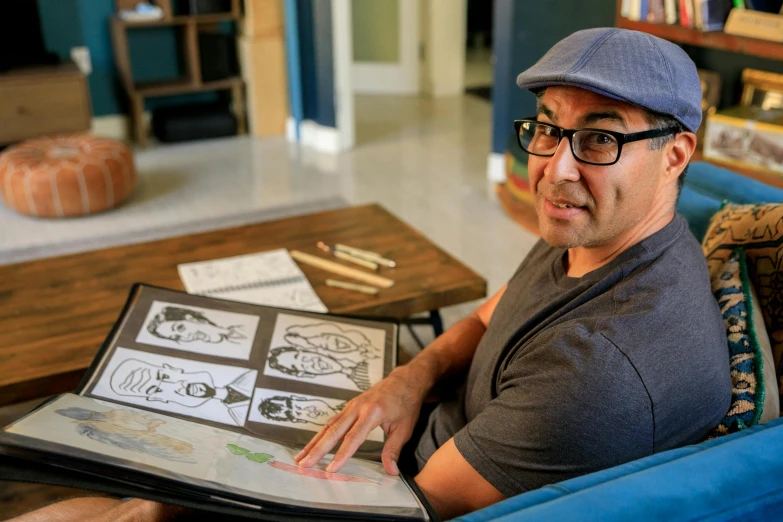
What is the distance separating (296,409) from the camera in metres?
1.25

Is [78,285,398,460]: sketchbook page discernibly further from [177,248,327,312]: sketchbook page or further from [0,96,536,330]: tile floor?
[0,96,536,330]: tile floor

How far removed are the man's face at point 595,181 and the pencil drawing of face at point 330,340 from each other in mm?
519

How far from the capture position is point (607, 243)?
1.01m

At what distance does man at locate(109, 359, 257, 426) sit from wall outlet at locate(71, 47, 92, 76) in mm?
3783

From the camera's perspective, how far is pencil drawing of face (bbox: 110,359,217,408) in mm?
1196

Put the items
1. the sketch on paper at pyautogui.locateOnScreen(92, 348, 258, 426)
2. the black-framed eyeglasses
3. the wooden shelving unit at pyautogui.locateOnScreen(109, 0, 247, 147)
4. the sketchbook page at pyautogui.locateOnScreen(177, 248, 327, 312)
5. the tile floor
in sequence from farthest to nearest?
the wooden shelving unit at pyautogui.locateOnScreen(109, 0, 247, 147), the tile floor, the sketchbook page at pyautogui.locateOnScreen(177, 248, 327, 312), the sketch on paper at pyautogui.locateOnScreen(92, 348, 258, 426), the black-framed eyeglasses

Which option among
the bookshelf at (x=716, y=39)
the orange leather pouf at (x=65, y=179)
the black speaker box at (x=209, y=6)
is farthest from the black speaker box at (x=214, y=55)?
the bookshelf at (x=716, y=39)

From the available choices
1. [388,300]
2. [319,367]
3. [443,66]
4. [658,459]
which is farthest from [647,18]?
[443,66]

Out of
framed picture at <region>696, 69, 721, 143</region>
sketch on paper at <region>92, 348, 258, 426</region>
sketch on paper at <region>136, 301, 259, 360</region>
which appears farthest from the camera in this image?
framed picture at <region>696, 69, 721, 143</region>

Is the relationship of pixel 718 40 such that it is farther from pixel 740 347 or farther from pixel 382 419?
pixel 382 419

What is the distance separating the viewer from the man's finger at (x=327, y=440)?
995 millimetres

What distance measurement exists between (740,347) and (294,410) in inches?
26.2

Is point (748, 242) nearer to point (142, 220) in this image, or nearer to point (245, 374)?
point (245, 374)

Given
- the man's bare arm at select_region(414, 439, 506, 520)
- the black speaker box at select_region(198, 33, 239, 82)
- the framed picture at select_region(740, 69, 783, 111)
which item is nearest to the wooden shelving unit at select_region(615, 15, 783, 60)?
the framed picture at select_region(740, 69, 783, 111)
